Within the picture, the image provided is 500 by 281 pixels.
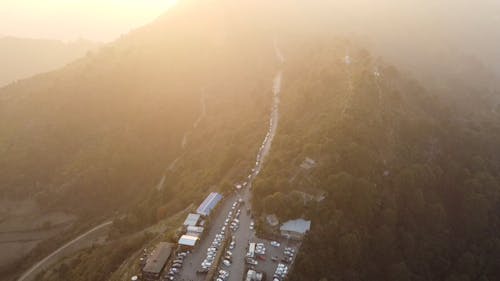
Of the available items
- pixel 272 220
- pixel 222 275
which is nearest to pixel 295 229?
pixel 272 220

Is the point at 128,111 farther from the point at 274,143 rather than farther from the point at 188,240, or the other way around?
the point at 188,240

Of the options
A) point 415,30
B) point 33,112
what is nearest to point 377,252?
point 33,112

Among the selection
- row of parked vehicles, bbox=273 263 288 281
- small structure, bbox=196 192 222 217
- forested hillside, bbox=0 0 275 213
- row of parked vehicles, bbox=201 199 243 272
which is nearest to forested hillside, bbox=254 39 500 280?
row of parked vehicles, bbox=273 263 288 281

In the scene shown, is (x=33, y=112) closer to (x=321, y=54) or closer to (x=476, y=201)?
(x=321, y=54)

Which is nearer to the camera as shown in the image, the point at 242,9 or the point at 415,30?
the point at 242,9

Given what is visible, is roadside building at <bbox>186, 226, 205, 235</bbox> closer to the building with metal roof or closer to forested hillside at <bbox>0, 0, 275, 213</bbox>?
the building with metal roof
